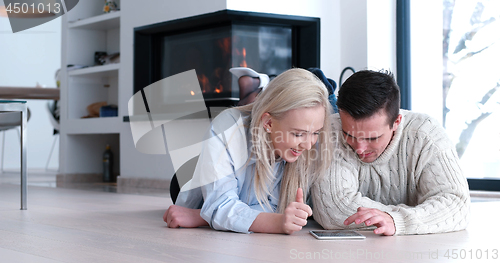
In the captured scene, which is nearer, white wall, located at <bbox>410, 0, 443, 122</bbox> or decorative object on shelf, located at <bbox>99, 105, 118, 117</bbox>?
white wall, located at <bbox>410, 0, 443, 122</bbox>

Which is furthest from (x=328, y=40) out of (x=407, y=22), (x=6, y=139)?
(x=6, y=139)

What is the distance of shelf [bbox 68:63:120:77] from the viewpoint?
3.89 m

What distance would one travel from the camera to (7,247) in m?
1.34

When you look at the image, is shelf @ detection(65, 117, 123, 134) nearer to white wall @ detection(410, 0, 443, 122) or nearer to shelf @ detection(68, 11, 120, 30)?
shelf @ detection(68, 11, 120, 30)

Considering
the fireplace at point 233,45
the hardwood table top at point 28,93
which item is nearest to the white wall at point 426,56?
the fireplace at point 233,45

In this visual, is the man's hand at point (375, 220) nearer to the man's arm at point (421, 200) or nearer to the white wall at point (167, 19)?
the man's arm at point (421, 200)

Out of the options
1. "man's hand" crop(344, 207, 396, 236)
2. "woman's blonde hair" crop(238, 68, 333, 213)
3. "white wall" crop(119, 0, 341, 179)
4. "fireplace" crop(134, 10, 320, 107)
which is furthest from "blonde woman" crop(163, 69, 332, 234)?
"white wall" crop(119, 0, 341, 179)

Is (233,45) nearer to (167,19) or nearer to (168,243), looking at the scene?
(167,19)

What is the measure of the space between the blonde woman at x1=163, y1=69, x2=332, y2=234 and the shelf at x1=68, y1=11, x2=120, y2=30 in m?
2.58

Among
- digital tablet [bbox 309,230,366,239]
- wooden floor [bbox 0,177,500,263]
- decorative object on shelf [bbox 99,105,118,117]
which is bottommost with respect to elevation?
wooden floor [bbox 0,177,500,263]

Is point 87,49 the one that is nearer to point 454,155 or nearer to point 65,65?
point 65,65

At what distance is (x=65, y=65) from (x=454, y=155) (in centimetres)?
340

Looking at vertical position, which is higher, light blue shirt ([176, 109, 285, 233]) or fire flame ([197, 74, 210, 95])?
fire flame ([197, 74, 210, 95])

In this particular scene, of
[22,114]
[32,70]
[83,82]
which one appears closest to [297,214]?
[22,114]
